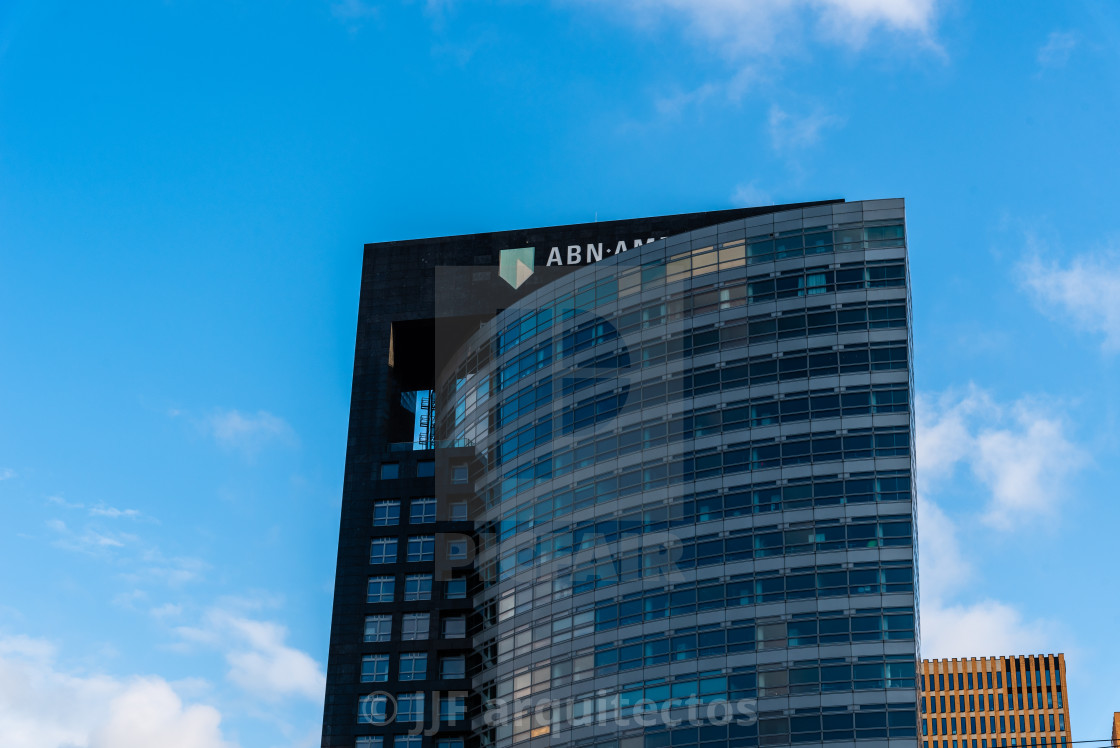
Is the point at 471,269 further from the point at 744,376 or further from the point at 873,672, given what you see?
the point at 873,672

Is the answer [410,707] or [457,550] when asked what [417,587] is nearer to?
[457,550]

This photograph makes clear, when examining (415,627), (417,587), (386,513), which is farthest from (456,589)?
(386,513)

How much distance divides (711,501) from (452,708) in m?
32.7

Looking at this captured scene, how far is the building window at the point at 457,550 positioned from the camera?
445 feet

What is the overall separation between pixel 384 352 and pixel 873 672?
6416 centimetres

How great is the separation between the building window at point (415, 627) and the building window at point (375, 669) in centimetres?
275

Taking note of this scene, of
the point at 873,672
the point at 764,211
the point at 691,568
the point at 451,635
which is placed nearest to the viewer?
the point at 873,672

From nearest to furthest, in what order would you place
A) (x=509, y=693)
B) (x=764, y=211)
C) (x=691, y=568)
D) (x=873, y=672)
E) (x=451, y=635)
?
1. (x=873, y=672)
2. (x=691, y=568)
3. (x=509, y=693)
4. (x=451, y=635)
5. (x=764, y=211)

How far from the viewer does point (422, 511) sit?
458 feet

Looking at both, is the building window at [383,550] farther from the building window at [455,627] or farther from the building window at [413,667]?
the building window at [413,667]

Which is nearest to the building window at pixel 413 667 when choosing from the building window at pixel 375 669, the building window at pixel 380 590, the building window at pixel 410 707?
the building window at pixel 375 669

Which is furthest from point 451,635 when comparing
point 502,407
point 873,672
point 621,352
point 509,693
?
point 873,672

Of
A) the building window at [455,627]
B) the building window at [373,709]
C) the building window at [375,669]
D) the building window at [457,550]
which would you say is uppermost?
the building window at [457,550]

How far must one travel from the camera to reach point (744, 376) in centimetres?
11925
